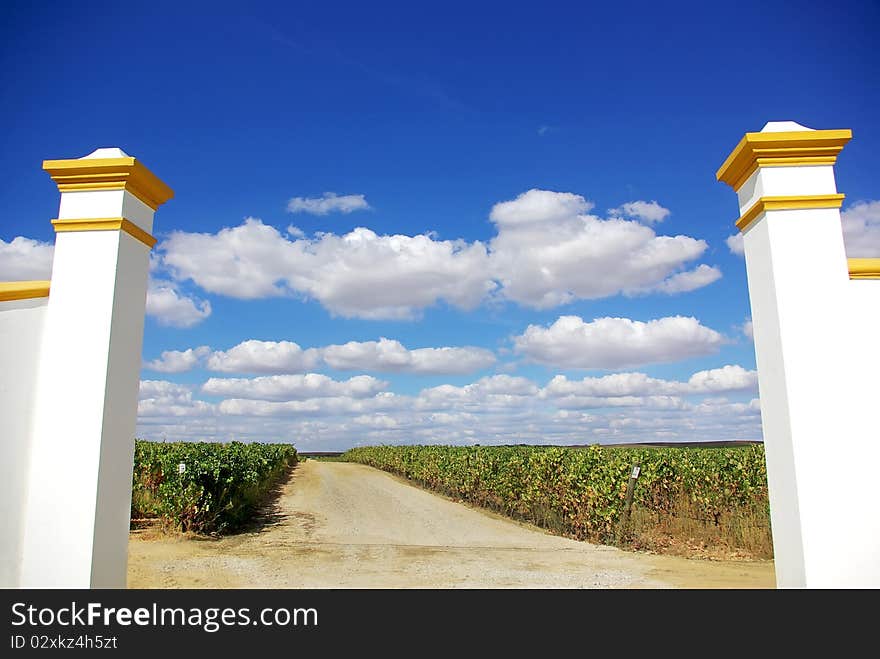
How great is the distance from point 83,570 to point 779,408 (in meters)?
4.58

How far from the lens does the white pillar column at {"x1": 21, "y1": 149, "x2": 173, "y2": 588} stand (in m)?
3.61

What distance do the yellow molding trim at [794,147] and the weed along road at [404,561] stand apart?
5737mm

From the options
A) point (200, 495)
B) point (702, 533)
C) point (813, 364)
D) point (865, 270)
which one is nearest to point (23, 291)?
point (813, 364)

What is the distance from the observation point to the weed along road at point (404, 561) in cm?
772

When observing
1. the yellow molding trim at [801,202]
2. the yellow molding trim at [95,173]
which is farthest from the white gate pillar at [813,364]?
the yellow molding trim at [95,173]

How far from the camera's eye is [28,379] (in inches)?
149

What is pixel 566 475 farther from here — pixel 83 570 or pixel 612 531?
pixel 83 570

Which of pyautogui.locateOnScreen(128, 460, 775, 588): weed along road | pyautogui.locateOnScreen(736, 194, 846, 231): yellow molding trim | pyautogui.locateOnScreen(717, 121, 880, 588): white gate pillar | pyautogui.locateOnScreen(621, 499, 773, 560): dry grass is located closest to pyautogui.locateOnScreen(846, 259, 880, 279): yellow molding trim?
pyautogui.locateOnScreen(717, 121, 880, 588): white gate pillar

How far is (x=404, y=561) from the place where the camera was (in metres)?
9.05

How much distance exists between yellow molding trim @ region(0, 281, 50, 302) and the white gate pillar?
4876 millimetres

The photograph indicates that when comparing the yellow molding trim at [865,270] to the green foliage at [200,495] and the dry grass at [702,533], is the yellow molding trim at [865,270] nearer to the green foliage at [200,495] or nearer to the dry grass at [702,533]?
the dry grass at [702,533]

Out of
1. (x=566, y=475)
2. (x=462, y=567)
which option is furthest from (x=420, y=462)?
(x=462, y=567)

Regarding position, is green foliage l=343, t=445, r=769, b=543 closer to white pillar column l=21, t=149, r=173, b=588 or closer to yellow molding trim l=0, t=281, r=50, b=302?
white pillar column l=21, t=149, r=173, b=588
